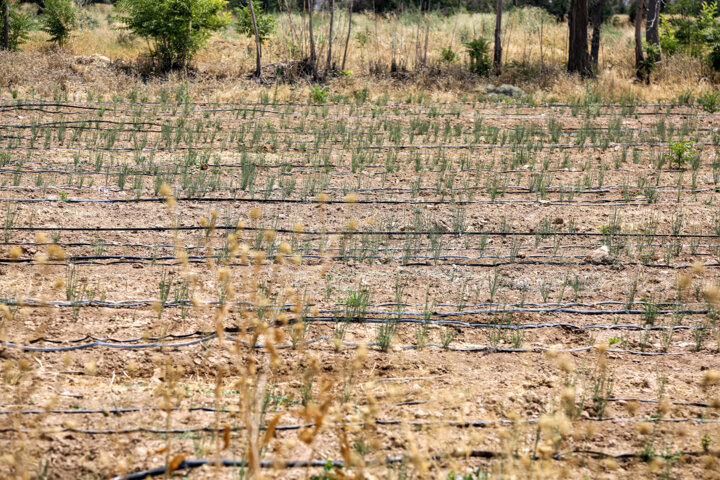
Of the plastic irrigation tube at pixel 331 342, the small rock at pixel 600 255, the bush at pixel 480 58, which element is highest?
the bush at pixel 480 58

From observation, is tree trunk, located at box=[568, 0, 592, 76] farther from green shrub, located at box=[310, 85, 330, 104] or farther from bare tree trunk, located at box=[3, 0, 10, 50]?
bare tree trunk, located at box=[3, 0, 10, 50]

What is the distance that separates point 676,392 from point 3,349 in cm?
375

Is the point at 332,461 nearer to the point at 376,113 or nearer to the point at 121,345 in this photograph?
the point at 121,345

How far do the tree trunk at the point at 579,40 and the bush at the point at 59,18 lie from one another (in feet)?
40.6

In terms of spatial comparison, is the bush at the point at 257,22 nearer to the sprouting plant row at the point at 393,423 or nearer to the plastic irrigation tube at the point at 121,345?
the plastic irrigation tube at the point at 121,345

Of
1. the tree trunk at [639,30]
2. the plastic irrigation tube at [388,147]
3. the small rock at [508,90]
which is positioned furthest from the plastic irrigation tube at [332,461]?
the tree trunk at [639,30]

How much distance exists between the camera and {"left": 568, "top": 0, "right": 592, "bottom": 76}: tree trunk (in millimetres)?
16703

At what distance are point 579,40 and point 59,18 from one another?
12.7m

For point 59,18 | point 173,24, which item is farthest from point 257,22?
point 59,18

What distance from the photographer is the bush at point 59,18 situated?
17156 mm

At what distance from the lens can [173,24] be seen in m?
15.9

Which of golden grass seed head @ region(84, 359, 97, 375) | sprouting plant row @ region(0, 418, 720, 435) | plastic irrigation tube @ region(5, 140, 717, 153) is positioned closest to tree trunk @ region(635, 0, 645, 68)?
plastic irrigation tube @ region(5, 140, 717, 153)

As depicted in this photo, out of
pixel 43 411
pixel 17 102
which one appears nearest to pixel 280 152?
pixel 17 102

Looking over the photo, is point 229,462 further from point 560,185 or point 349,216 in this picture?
point 560,185
